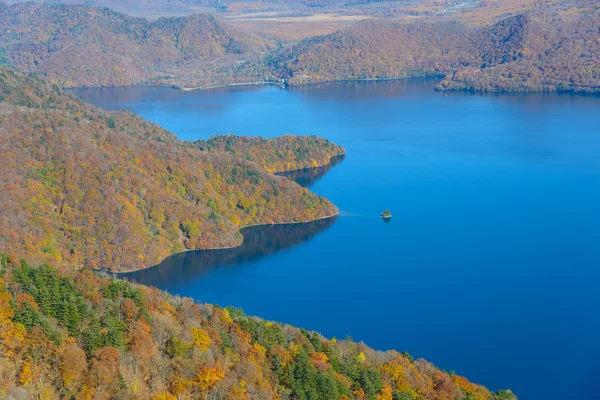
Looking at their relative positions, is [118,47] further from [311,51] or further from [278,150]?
[278,150]

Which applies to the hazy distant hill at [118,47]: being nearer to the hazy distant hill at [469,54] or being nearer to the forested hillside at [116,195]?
the hazy distant hill at [469,54]

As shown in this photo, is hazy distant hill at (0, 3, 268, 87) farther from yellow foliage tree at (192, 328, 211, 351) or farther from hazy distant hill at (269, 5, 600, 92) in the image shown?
yellow foliage tree at (192, 328, 211, 351)

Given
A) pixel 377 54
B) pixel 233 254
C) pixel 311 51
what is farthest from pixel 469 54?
pixel 233 254

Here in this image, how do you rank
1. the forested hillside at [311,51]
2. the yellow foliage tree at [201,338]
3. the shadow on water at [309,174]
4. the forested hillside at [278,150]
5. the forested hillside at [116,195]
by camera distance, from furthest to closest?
the forested hillside at [311,51] < the forested hillside at [278,150] < the shadow on water at [309,174] < the forested hillside at [116,195] < the yellow foliage tree at [201,338]

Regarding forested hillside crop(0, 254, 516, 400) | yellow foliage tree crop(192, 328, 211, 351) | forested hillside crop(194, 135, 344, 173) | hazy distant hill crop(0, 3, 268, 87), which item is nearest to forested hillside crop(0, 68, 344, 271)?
forested hillside crop(194, 135, 344, 173)

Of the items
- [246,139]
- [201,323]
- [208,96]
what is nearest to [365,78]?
[208,96]

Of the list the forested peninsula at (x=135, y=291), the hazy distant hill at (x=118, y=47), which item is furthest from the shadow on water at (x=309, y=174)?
the hazy distant hill at (x=118, y=47)
